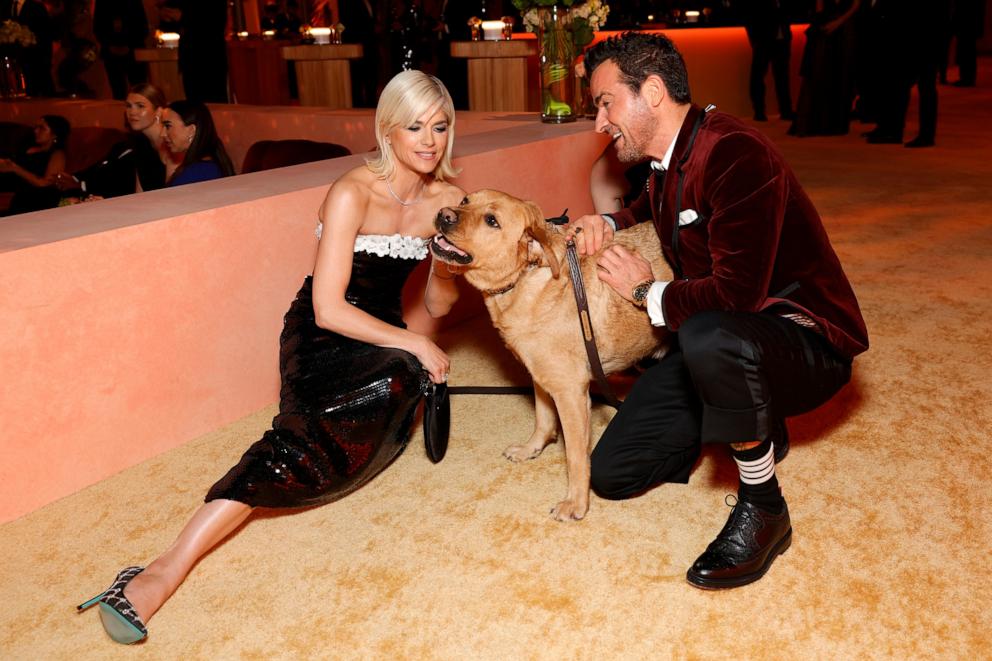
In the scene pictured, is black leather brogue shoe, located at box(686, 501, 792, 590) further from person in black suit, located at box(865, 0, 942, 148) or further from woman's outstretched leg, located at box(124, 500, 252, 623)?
person in black suit, located at box(865, 0, 942, 148)

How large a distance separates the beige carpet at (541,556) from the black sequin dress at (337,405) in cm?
22

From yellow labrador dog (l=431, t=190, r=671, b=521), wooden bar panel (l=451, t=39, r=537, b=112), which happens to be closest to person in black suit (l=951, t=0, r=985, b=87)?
wooden bar panel (l=451, t=39, r=537, b=112)

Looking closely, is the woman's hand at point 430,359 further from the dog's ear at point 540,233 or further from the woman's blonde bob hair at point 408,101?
the woman's blonde bob hair at point 408,101

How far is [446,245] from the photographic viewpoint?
2266mm

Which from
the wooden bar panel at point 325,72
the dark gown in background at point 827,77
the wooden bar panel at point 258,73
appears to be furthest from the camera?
the wooden bar panel at point 258,73

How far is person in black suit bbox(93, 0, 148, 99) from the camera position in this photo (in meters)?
9.56

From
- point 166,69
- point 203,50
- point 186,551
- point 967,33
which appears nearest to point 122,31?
point 166,69

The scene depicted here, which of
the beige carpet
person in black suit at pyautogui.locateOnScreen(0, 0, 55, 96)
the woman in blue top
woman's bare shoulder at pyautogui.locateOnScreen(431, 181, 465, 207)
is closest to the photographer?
the beige carpet

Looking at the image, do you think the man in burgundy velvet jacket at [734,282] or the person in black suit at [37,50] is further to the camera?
the person in black suit at [37,50]

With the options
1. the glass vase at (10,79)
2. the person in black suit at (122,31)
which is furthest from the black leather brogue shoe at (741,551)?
the person in black suit at (122,31)

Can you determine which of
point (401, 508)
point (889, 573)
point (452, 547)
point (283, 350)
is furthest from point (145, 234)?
point (889, 573)

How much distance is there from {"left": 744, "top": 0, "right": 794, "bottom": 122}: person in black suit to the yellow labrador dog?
8.25 m

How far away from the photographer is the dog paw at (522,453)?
286 cm

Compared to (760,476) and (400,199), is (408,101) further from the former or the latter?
(760,476)
